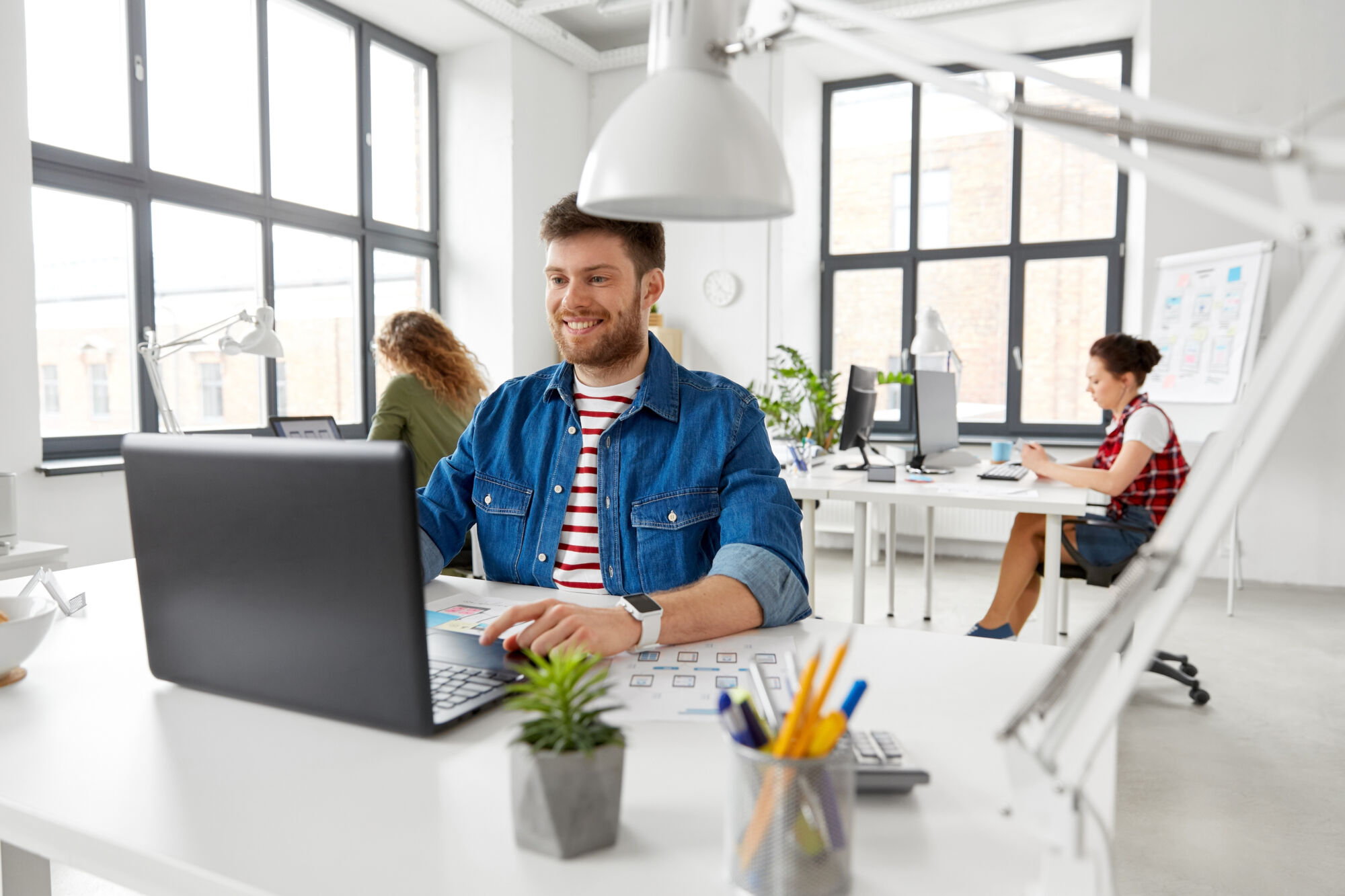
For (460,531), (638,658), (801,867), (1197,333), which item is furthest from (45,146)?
(1197,333)

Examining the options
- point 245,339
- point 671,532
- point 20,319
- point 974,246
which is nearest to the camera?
point 671,532

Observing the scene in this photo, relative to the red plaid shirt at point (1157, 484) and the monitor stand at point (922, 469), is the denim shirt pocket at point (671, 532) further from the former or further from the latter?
the monitor stand at point (922, 469)

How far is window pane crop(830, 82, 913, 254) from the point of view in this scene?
5918mm

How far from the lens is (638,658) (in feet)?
3.49

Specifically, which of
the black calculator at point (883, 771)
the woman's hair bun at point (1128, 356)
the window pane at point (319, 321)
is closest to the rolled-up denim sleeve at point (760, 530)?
the black calculator at point (883, 771)

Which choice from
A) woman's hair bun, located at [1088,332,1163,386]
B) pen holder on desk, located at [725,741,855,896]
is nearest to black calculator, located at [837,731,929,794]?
pen holder on desk, located at [725,741,855,896]

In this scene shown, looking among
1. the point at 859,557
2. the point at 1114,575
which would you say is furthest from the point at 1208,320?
the point at 859,557

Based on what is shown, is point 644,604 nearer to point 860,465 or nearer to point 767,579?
point 767,579

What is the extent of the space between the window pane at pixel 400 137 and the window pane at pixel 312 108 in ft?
0.61

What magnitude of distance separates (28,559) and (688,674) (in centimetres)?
204

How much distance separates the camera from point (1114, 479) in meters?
2.96

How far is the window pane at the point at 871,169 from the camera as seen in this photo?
592 centimetres

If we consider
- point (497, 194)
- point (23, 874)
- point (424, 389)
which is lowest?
point (23, 874)

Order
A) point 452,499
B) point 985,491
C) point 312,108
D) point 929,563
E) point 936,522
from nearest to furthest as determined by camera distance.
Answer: point 452,499 → point 985,491 → point 929,563 → point 312,108 → point 936,522
